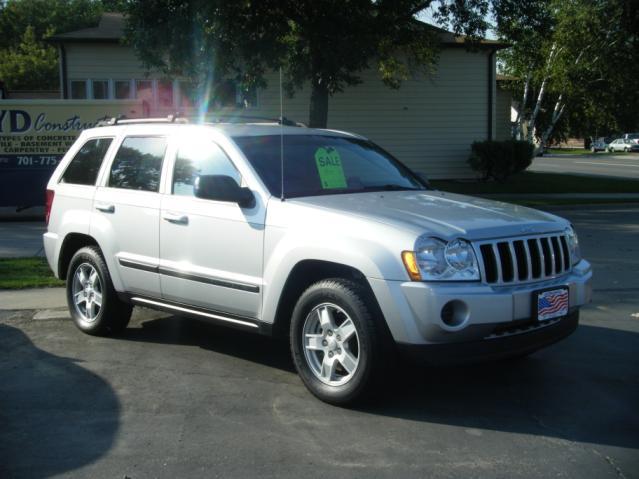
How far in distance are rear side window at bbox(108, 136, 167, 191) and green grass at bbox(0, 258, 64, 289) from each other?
3.00 meters

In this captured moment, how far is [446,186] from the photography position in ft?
79.6

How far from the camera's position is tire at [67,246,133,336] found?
21.5ft

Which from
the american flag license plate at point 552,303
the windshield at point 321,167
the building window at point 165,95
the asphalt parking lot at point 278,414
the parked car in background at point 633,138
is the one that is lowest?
the asphalt parking lot at point 278,414

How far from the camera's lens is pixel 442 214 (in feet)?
16.5

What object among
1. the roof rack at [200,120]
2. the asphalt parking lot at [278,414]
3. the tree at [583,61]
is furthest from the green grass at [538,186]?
the asphalt parking lot at [278,414]

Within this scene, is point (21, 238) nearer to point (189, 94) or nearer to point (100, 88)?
point (189, 94)

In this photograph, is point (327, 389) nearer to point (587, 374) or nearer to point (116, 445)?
point (116, 445)

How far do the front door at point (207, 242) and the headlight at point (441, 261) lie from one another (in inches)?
48.5

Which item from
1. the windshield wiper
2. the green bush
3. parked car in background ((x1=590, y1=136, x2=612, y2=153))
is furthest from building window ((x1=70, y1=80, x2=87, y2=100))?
parked car in background ((x1=590, y1=136, x2=612, y2=153))

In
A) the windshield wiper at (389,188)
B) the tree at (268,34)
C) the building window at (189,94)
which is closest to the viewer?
the windshield wiper at (389,188)

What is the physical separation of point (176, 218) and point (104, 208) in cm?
100

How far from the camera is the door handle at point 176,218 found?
5.79m

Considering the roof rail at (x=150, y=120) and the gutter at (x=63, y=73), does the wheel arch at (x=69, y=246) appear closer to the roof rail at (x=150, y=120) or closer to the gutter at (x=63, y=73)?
the roof rail at (x=150, y=120)

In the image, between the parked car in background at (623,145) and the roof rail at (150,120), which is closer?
the roof rail at (150,120)
